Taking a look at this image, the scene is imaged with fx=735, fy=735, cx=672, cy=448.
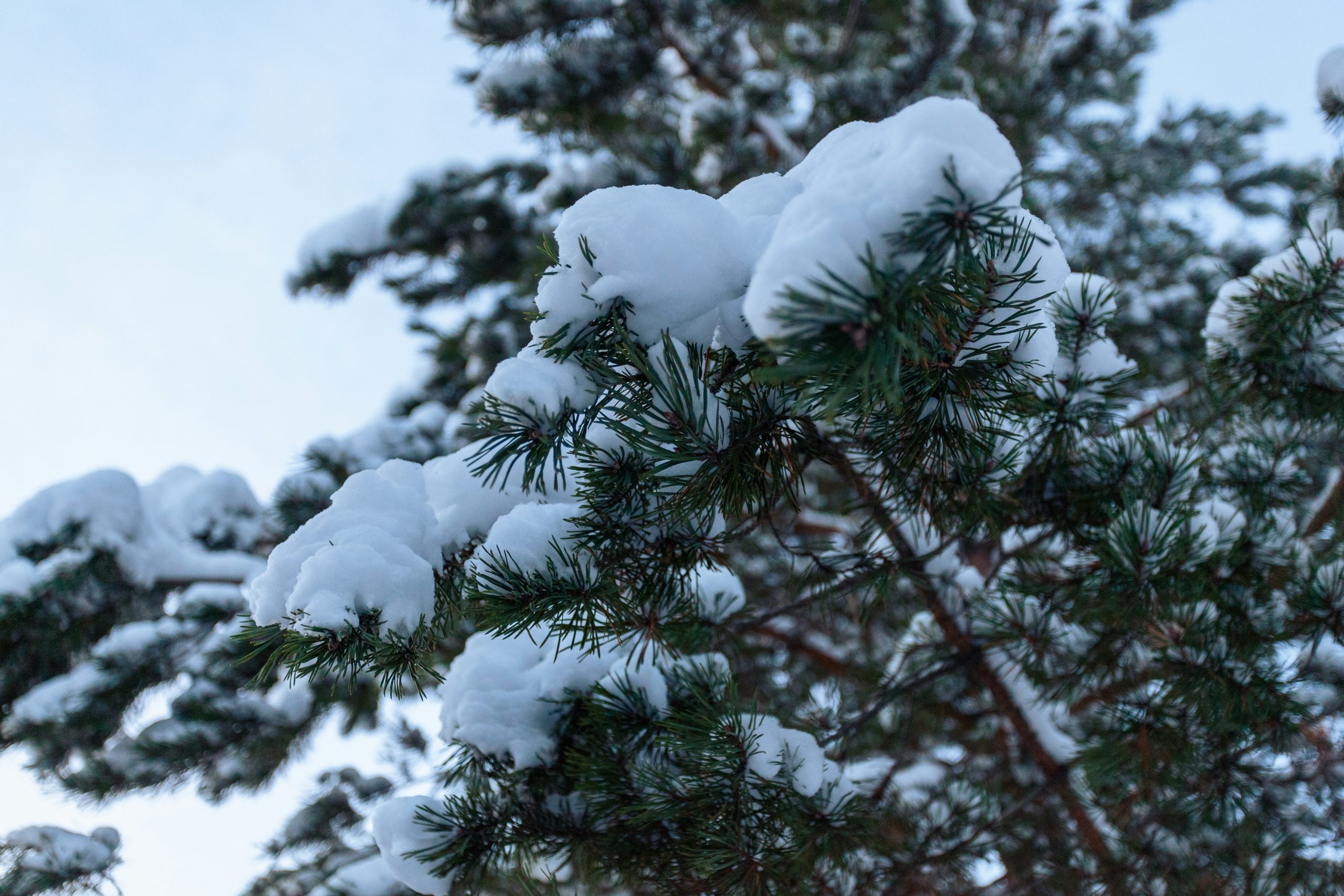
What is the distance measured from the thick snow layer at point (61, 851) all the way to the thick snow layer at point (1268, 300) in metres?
4.02

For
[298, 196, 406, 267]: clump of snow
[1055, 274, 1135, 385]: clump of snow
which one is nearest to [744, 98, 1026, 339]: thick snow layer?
[1055, 274, 1135, 385]: clump of snow

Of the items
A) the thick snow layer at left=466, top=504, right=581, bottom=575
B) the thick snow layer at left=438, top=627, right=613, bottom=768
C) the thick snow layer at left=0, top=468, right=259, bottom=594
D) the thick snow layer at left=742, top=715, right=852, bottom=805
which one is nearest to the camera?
the thick snow layer at left=466, top=504, right=581, bottom=575

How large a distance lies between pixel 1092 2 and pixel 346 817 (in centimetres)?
709

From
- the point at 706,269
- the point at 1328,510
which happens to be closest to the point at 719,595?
the point at 706,269

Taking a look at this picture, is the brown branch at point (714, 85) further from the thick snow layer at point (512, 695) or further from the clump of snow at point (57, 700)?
the clump of snow at point (57, 700)

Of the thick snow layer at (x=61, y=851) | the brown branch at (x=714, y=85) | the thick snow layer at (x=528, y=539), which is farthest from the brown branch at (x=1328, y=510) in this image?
the thick snow layer at (x=61, y=851)

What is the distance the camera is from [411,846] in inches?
56.4

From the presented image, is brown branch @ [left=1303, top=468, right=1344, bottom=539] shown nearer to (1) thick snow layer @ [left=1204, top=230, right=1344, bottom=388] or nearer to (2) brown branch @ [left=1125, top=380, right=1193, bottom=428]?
(2) brown branch @ [left=1125, top=380, right=1193, bottom=428]

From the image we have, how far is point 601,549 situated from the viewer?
3.93 ft

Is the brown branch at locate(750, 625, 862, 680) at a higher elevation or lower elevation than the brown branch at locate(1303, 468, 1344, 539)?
higher

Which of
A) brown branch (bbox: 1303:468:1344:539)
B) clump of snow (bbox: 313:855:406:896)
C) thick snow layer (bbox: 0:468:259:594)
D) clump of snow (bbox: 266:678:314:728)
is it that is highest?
thick snow layer (bbox: 0:468:259:594)

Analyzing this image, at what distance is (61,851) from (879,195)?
11.7 feet

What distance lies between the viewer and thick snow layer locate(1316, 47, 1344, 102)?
2.04m

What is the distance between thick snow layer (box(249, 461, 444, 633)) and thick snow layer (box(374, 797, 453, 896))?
1.96 ft
